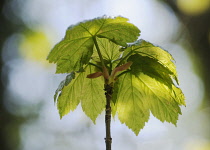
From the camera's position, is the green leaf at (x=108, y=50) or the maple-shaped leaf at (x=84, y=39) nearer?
the maple-shaped leaf at (x=84, y=39)

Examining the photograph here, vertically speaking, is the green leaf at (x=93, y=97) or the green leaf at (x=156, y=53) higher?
the green leaf at (x=156, y=53)

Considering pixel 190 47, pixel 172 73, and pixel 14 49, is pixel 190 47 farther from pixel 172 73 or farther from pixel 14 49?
pixel 172 73

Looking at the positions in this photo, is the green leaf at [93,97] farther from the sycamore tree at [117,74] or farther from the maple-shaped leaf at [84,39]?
the maple-shaped leaf at [84,39]

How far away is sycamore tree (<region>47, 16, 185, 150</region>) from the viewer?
2.47 feet

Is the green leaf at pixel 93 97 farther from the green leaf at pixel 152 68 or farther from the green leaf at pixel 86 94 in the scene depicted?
the green leaf at pixel 152 68

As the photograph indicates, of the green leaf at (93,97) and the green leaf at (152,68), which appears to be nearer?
the green leaf at (152,68)

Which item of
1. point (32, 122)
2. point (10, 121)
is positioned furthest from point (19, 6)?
point (10, 121)

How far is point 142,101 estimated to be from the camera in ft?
2.86

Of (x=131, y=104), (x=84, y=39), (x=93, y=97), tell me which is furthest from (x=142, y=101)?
(x=84, y=39)

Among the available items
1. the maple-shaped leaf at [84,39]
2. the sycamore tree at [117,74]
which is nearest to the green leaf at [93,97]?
the sycamore tree at [117,74]

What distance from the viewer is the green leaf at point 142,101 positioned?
0.83 meters

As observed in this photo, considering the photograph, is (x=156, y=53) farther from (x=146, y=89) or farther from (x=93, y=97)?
(x=93, y=97)

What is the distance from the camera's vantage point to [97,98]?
87cm

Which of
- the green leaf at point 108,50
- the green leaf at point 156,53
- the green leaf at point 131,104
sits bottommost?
the green leaf at point 131,104
